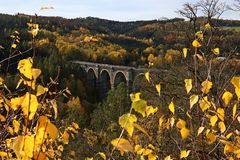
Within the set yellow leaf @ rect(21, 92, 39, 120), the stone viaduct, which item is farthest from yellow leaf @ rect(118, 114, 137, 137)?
the stone viaduct

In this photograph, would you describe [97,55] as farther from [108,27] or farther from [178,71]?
[108,27]

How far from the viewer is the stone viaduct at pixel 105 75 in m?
49.3

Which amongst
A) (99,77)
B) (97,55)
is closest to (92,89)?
(99,77)

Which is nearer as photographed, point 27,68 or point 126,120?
point 126,120

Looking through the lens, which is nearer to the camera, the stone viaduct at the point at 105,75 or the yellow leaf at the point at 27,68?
the yellow leaf at the point at 27,68

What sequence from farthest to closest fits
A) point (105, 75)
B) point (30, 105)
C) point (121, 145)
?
point (105, 75)
point (30, 105)
point (121, 145)

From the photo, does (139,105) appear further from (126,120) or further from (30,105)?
(30,105)

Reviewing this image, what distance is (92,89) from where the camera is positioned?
2308 inches

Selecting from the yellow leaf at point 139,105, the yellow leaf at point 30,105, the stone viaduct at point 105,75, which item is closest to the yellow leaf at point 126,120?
the yellow leaf at point 139,105

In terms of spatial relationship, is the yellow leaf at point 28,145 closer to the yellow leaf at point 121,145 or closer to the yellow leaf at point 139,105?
the yellow leaf at point 121,145

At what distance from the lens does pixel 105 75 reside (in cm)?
5906

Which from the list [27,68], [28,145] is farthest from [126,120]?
[27,68]

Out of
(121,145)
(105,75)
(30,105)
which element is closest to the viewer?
(121,145)

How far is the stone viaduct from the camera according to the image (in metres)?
49.3
